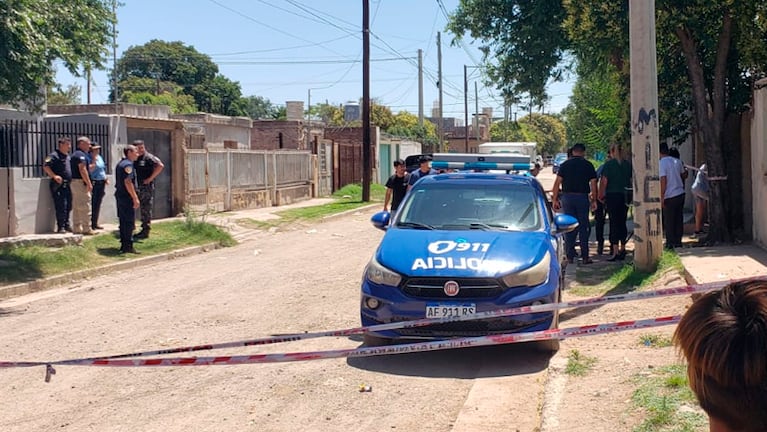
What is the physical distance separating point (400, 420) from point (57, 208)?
12.1 m

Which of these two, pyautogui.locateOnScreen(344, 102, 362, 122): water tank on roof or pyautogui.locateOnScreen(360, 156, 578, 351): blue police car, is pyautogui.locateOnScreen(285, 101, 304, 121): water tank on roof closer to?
pyautogui.locateOnScreen(344, 102, 362, 122): water tank on roof

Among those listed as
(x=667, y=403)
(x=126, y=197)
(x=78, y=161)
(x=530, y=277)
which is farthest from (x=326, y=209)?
(x=667, y=403)

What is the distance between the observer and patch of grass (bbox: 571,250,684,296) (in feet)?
33.8

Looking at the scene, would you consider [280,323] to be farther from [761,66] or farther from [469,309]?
[761,66]

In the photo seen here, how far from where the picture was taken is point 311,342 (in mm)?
8336

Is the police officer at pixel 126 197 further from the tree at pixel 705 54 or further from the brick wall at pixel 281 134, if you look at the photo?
the brick wall at pixel 281 134

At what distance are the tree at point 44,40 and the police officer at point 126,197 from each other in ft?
6.31

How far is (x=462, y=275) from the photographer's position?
721cm

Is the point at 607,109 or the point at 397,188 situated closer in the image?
the point at 397,188

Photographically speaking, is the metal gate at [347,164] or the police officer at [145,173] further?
the metal gate at [347,164]

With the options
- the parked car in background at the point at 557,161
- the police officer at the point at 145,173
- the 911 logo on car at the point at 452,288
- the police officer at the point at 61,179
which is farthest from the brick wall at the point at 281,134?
the 911 logo on car at the point at 452,288

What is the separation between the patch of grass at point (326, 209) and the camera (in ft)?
74.7

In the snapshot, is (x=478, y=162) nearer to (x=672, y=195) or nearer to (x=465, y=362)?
(x=672, y=195)

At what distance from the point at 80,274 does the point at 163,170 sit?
8.50 metres
